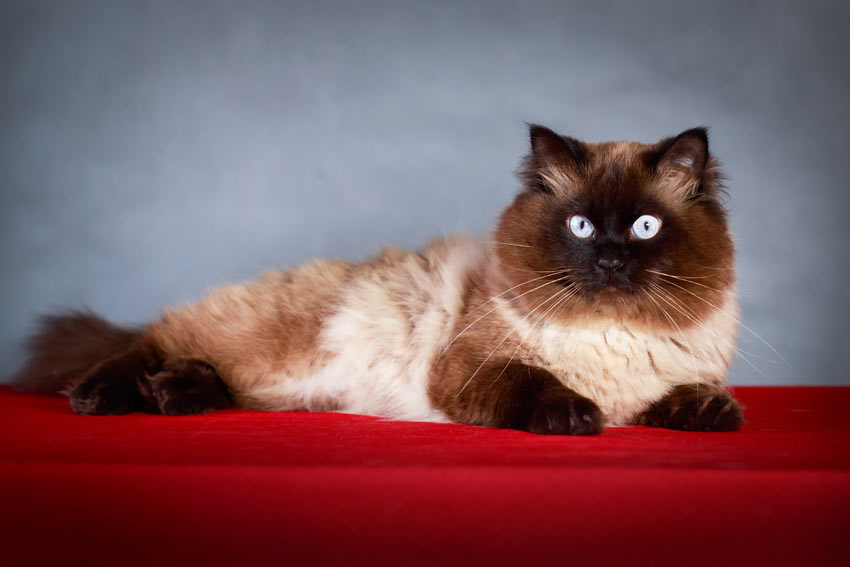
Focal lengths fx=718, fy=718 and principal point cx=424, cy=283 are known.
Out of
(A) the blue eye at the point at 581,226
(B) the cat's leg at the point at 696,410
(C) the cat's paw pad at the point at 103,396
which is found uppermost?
(A) the blue eye at the point at 581,226

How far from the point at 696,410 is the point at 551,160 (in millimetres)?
1046

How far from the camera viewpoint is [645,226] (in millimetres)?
2465

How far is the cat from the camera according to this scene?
2.46 metres

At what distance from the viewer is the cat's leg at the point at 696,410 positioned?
8.14 feet

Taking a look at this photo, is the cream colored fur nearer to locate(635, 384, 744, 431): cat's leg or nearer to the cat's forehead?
locate(635, 384, 744, 431): cat's leg

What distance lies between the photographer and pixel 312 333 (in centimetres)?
329

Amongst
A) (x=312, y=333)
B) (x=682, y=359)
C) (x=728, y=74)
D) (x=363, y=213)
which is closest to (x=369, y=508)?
(x=682, y=359)

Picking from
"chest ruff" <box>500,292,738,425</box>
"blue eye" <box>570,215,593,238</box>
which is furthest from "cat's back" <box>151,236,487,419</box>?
"blue eye" <box>570,215,593,238</box>

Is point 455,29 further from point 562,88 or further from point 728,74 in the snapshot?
point 728,74

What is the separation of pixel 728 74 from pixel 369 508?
3.70 m

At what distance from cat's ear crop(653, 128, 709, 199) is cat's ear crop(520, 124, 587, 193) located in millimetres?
279

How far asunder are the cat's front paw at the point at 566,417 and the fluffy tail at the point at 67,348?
6.75ft

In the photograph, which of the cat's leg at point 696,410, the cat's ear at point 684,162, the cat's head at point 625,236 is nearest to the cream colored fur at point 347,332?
the cat's leg at point 696,410

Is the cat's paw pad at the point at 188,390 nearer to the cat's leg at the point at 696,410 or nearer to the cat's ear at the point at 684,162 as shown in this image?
the cat's leg at the point at 696,410
